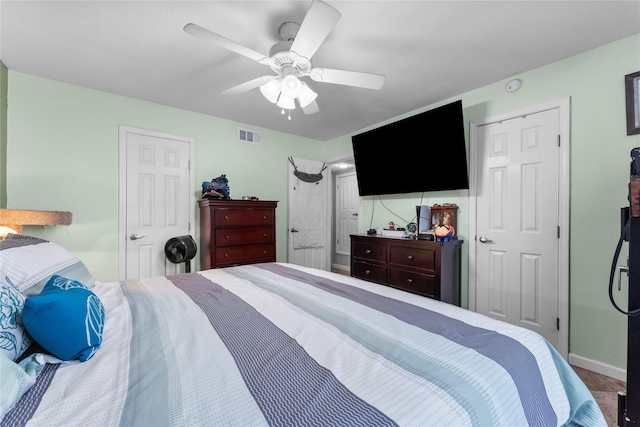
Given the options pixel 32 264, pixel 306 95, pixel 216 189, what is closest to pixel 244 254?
pixel 216 189

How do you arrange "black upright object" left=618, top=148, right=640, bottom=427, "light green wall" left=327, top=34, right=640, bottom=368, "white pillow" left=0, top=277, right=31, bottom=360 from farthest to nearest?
"light green wall" left=327, top=34, right=640, bottom=368 → "black upright object" left=618, top=148, right=640, bottom=427 → "white pillow" left=0, top=277, right=31, bottom=360

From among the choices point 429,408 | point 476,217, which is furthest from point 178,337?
point 476,217

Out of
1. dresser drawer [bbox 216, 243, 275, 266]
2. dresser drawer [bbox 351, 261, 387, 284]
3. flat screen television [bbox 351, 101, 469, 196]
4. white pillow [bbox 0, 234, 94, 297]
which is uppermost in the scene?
flat screen television [bbox 351, 101, 469, 196]

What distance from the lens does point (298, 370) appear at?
2.57 feet

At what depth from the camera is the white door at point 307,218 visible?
4.28m

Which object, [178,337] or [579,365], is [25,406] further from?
[579,365]

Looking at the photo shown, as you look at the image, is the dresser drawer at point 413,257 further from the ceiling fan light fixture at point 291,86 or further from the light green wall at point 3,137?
the light green wall at point 3,137

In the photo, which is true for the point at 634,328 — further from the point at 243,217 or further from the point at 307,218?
the point at 307,218

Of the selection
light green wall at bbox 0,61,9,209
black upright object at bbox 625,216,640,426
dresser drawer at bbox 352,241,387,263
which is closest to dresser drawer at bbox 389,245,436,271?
dresser drawer at bbox 352,241,387,263

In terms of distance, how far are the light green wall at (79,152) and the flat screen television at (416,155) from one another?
6.84 feet

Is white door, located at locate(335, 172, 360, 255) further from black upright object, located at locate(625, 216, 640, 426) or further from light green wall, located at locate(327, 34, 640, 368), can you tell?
black upright object, located at locate(625, 216, 640, 426)

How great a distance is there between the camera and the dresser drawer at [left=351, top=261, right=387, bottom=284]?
317cm

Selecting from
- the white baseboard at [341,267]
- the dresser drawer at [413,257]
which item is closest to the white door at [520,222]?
the dresser drawer at [413,257]

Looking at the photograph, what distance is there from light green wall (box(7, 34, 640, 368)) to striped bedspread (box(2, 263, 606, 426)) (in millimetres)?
1574
